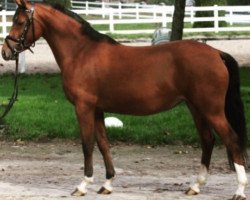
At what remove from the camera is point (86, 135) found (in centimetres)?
804

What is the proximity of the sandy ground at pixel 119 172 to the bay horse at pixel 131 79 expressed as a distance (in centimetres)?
28

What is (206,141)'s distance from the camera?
8.34 meters

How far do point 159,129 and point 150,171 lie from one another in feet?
7.93

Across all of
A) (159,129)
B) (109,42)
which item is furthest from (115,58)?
(159,129)

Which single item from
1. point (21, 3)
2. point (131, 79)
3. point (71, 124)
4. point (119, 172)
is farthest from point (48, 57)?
point (131, 79)

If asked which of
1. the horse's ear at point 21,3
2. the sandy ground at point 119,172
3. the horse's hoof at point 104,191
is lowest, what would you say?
the sandy ground at point 119,172

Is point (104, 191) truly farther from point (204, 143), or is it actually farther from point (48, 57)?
point (48, 57)

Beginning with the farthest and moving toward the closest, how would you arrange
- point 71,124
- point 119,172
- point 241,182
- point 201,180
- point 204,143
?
point 71,124 < point 119,172 < point 204,143 < point 201,180 < point 241,182

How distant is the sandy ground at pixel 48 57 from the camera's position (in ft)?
72.3

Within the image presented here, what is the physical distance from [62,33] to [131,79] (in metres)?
0.92

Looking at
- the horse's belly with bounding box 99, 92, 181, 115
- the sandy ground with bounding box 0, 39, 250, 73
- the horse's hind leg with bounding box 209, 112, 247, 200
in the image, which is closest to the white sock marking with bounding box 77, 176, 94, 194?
the horse's belly with bounding box 99, 92, 181, 115

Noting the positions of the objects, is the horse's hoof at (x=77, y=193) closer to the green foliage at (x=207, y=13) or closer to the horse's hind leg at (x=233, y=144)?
the horse's hind leg at (x=233, y=144)

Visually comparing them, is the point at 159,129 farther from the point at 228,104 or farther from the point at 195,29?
the point at 195,29

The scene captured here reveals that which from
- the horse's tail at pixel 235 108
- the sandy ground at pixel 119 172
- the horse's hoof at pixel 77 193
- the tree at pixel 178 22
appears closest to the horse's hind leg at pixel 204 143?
the sandy ground at pixel 119 172
